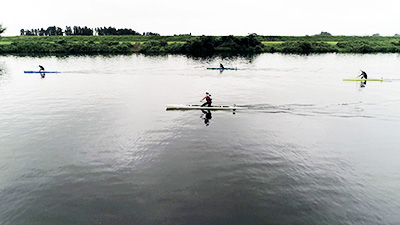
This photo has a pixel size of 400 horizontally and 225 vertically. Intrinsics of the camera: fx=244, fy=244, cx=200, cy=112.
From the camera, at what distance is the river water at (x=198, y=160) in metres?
17.8

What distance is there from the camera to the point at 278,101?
46.2 metres

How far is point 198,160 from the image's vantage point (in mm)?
24703

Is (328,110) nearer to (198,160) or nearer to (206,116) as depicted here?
(206,116)

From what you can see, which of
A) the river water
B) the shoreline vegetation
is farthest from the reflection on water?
the shoreline vegetation

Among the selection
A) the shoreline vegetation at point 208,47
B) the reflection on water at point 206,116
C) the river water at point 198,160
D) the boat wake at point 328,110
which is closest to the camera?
the river water at point 198,160

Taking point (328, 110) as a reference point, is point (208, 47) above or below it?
above

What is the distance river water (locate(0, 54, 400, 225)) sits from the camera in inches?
702

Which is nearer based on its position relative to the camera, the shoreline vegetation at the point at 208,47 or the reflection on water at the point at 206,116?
the reflection on water at the point at 206,116

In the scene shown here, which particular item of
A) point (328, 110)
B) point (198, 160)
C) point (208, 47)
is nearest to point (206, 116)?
point (198, 160)

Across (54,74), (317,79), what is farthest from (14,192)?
(317,79)

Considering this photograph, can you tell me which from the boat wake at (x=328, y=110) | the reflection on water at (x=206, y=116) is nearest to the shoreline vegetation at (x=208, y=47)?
the boat wake at (x=328, y=110)

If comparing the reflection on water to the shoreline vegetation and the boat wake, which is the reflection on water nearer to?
the boat wake

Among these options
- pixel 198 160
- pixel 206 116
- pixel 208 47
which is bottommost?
pixel 198 160

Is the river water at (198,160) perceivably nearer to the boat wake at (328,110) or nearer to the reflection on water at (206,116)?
the boat wake at (328,110)
